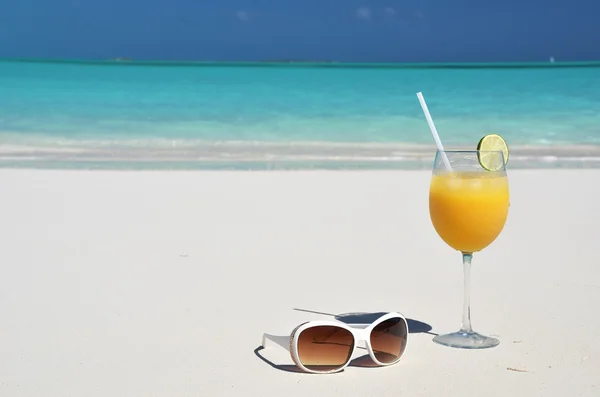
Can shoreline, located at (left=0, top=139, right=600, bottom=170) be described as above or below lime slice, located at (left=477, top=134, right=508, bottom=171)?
above

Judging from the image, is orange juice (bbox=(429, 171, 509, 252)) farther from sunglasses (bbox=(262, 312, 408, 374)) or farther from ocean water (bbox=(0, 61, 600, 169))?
ocean water (bbox=(0, 61, 600, 169))

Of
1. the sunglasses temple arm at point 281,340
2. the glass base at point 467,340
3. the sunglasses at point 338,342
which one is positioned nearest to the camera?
the sunglasses at point 338,342

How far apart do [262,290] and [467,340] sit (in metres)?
0.88

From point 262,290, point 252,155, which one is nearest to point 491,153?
point 262,290

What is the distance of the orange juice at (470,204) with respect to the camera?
2365 mm

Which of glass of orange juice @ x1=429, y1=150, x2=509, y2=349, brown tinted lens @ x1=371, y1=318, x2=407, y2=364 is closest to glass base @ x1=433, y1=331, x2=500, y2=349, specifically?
glass of orange juice @ x1=429, y1=150, x2=509, y2=349

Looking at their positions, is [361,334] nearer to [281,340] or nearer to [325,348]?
[325,348]

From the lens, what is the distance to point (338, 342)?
2203 mm

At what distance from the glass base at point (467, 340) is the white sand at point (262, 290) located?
3 centimetres

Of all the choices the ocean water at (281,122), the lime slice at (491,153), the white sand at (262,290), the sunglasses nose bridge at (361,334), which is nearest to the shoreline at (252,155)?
the ocean water at (281,122)

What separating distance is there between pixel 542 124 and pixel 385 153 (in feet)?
22.6

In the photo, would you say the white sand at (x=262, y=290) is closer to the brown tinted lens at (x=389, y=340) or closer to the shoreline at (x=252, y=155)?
the brown tinted lens at (x=389, y=340)

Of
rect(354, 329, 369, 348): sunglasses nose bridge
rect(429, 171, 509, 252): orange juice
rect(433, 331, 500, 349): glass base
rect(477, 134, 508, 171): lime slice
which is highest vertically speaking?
rect(477, 134, 508, 171): lime slice

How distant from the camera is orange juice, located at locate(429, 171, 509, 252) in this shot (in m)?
2.37
